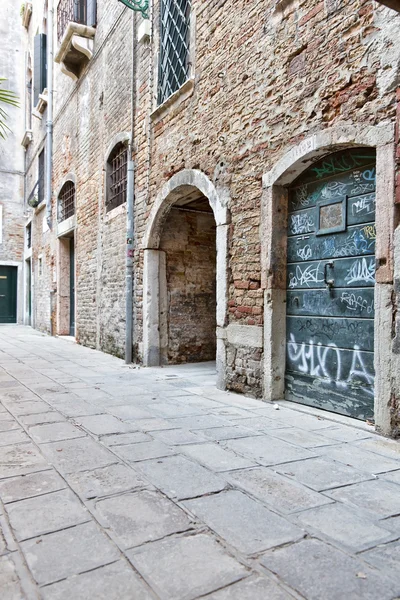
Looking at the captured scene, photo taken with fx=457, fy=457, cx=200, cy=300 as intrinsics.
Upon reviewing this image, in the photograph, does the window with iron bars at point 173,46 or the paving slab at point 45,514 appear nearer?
the paving slab at point 45,514

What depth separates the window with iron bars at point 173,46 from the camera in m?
5.75

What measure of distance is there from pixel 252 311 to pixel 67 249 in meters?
8.21

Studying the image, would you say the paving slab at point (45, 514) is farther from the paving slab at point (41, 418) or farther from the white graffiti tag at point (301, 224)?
the white graffiti tag at point (301, 224)

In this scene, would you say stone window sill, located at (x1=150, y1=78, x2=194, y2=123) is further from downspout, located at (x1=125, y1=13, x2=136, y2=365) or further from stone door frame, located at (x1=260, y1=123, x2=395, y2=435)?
stone door frame, located at (x1=260, y1=123, x2=395, y2=435)

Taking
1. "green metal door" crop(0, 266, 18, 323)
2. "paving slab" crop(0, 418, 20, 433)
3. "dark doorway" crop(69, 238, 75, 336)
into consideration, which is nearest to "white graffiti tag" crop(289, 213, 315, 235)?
"paving slab" crop(0, 418, 20, 433)

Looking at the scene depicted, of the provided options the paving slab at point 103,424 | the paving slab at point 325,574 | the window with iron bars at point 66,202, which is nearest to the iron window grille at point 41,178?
the window with iron bars at point 66,202

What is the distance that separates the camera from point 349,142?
11.0ft

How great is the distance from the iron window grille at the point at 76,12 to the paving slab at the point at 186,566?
9.42 m

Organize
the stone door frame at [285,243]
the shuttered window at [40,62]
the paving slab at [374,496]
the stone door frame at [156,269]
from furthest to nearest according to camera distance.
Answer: the shuttered window at [40,62]
the stone door frame at [156,269]
the stone door frame at [285,243]
the paving slab at [374,496]

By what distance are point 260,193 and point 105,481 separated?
2996 mm

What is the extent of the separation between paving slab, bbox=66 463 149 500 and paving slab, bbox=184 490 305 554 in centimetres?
35

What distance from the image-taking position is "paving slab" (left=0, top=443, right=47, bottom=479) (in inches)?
95.3

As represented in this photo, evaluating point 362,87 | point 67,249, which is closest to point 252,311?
point 362,87

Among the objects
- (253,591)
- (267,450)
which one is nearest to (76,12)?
(267,450)
